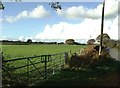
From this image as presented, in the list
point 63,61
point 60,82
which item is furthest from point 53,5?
point 63,61

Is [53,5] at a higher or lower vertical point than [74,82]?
higher

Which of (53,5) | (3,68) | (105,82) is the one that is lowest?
(105,82)

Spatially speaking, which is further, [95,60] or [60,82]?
[95,60]

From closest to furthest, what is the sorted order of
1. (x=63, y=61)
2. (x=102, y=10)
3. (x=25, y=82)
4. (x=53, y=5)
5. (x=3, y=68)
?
(x=3, y=68), (x=25, y=82), (x=53, y=5), (x=63, y=61), (x=102, y=10)

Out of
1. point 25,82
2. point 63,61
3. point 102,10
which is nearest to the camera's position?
point 25,82

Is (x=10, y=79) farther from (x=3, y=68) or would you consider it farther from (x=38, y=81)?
(x=38, y=81)

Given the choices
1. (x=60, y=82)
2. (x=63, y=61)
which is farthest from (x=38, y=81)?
(x=63, y=61)

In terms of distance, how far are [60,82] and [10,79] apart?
11.6 ft

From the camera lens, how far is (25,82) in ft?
46.5

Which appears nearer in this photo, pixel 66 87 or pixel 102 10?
pixel 66 87

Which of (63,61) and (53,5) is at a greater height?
(53,5)

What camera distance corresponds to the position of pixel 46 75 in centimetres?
1764

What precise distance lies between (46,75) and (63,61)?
7.98 m

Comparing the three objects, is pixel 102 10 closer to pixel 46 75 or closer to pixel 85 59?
pixel 85 59
